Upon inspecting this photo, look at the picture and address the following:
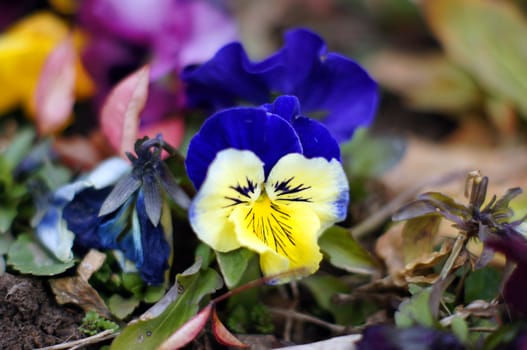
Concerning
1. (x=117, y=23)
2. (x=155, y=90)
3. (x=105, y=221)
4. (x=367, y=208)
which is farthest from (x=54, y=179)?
(x=367, y=208)

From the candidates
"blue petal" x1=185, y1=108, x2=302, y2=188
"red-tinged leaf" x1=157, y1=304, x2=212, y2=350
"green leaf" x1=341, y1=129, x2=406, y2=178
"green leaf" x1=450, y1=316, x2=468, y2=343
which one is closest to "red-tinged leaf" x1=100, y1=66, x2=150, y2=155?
A: "blue petal" x1=185, y1=108, x2=302, y2=188

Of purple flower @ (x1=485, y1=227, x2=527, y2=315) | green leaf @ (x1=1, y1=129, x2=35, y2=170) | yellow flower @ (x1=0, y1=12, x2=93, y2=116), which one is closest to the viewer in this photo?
purple flower @ (x1=485, y1=227, x2=527, y2=315)

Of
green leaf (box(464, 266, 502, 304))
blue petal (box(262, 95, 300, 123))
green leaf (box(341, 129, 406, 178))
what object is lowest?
green leaf (box(464, 266, 502, 304))

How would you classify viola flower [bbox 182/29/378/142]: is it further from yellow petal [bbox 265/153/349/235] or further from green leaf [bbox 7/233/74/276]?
green leaf [bbox 7/233/74/276]

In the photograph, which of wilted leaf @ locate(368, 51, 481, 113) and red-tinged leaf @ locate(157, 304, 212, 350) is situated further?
wilted leaf @ locate(368, 51, 481, 113)

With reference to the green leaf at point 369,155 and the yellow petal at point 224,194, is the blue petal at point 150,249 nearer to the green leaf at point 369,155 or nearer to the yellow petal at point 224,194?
the yellow petal at point 224,194

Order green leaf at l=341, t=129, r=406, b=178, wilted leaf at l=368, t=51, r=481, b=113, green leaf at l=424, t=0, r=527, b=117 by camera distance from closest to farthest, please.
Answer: green leaf at l=341, t=129, r=406, b=178 < green leaf at l=424, t=0, r=527, b=117 < wilted leaf at l=368, t=51, r=481, b=113

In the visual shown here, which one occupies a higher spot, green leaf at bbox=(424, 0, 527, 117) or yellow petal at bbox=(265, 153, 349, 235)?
green leaf at bbox=(424, 0, 527, 117)
